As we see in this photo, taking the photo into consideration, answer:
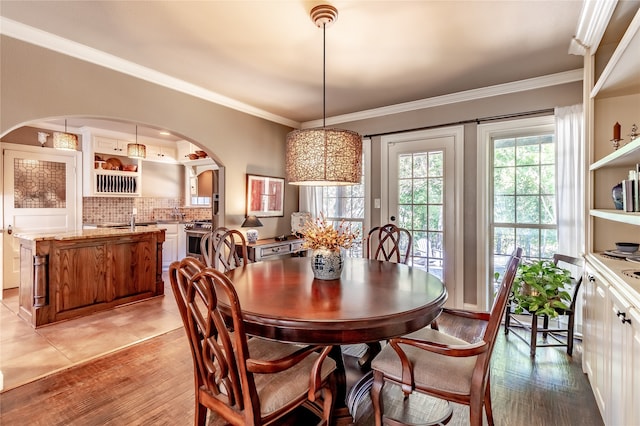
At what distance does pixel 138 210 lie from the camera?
6074 mm

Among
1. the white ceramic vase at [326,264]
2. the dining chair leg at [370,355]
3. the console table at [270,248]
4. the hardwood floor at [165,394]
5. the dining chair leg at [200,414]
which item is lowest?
the hardwood floor at [165,394]

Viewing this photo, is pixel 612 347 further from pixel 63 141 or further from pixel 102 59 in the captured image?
pixel 63 141

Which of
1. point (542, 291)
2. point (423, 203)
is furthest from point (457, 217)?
point (542, 291)

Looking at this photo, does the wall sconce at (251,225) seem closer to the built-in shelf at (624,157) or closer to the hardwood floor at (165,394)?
the hardwood floor at (165,394)

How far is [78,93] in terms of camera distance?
2.53 m

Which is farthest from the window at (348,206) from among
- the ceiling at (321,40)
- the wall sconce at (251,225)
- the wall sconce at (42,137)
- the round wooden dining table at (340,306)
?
the wall sconce at (42,137)

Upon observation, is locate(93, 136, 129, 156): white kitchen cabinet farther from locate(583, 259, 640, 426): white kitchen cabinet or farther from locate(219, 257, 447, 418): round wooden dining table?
locate(583, 259, 640, 426): white kitchen cabinet

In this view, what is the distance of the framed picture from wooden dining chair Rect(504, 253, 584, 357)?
304cm

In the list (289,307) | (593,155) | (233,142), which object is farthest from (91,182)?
(593,155)

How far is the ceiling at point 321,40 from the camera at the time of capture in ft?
6.61

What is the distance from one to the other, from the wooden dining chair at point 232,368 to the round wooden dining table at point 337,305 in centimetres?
11

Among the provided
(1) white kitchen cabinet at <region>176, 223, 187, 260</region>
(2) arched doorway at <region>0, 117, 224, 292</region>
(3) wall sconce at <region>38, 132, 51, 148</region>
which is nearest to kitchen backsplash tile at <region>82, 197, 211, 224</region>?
(2) arched doorway at <region>0, 117, 224, 292</region>

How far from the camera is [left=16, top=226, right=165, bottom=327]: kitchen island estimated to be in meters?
3.12

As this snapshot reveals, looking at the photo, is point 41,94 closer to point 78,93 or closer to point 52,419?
point 78,93
